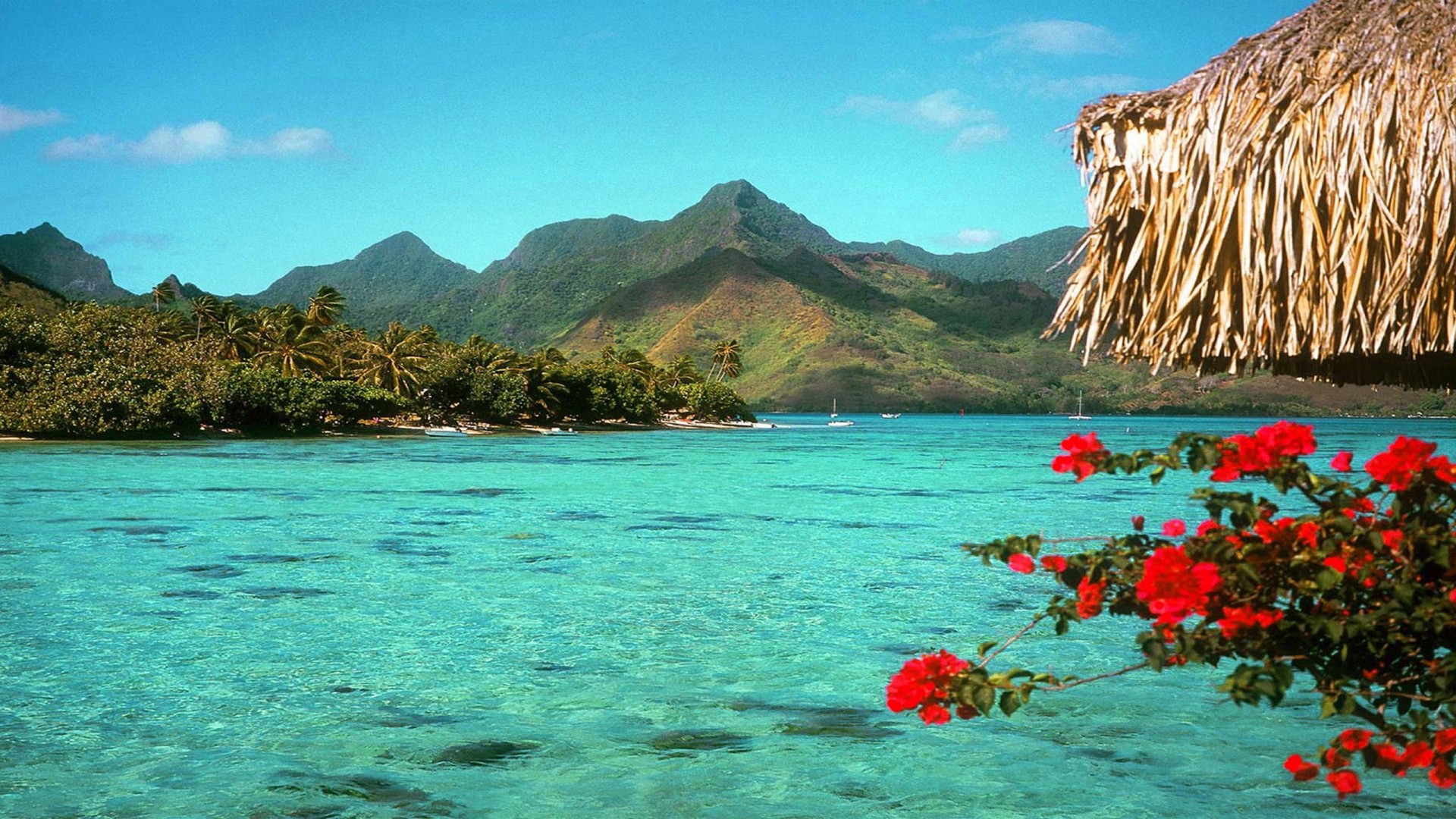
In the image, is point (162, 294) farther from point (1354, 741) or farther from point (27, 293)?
point (1354, 741)

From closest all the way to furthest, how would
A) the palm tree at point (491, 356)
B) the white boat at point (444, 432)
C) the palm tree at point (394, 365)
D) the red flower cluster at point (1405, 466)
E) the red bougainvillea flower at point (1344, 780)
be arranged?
1. the red flower cluster at point (1405, 466)
2. the red bougainvillea flower at point (1344, 780)
3. the white boat at point (444, 432)
4. the palm tree at point (394, 365)
5. the palm tree at point (491, 356)

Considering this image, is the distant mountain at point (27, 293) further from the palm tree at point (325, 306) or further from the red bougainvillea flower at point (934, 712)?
the red bougainvillea flower at point (934, 712)

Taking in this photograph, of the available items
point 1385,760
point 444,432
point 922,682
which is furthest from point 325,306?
point 1385,760

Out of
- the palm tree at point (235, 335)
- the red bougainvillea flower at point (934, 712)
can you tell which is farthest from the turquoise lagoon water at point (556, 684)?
the palm tree at point (235, 335)

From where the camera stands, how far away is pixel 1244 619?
133 inches

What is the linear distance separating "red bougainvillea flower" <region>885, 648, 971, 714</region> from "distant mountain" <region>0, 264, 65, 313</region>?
9309 cm

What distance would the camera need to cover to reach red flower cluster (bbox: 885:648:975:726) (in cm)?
374

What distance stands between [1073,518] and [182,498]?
18.9 metres

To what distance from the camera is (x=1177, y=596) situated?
331 cm

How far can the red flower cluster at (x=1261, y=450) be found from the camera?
350cm

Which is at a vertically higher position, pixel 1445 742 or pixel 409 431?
pixel 1445 742

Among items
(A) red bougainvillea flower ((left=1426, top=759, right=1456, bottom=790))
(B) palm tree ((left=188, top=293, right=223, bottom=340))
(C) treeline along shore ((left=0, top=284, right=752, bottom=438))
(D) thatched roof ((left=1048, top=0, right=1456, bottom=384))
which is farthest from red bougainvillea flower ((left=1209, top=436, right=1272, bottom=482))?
(B) palm tree ((left=188, top=293, right=223, bottom=340))

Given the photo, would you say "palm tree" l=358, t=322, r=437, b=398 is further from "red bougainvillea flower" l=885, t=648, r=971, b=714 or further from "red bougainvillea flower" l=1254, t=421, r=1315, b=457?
"red bougainvillea flower" l=1254, t=421, r=1315, b=457

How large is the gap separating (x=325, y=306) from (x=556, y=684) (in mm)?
86437
